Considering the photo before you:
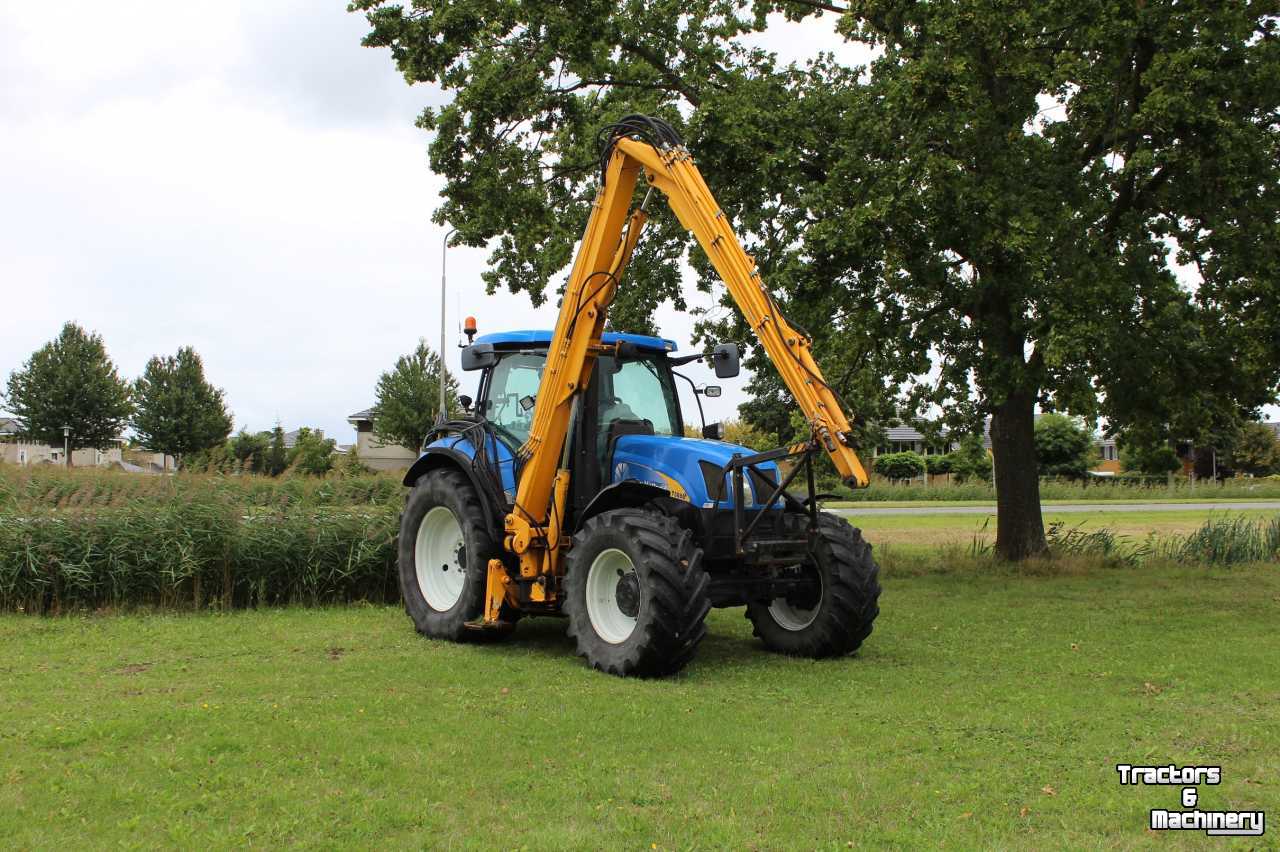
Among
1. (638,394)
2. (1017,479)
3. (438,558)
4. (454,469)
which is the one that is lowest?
(438,558)

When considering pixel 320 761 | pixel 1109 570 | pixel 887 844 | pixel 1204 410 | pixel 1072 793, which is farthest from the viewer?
pixel 1109 570

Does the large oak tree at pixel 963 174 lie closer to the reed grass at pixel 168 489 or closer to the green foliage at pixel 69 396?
the reed grass at pixel 168 489

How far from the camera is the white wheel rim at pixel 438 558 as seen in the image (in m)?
10.3

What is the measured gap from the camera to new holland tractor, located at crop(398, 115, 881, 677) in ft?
26.2

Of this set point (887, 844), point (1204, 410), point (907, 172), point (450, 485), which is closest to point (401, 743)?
point (887, 844)

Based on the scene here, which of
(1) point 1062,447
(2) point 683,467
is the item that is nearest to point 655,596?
(2) point 683,467

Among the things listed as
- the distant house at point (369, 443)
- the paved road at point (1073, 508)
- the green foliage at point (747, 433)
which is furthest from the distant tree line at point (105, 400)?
the paved road at point (1073, 508)

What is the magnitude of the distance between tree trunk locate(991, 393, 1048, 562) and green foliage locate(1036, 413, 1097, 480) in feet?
136

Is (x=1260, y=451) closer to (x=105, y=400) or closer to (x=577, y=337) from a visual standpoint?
(x=105, y=400)

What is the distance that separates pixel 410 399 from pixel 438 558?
101ft

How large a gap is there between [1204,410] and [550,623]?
9.70 m

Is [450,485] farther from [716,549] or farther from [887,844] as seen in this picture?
[887,844]

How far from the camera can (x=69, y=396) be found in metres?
43.8

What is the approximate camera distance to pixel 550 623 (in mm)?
11109
